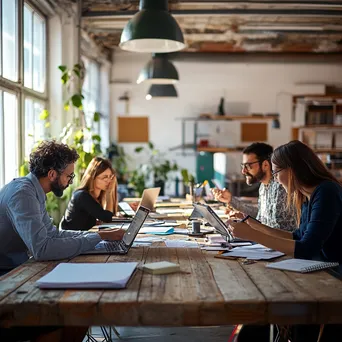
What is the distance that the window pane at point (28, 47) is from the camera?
5703mm

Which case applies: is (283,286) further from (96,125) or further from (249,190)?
(96,125)

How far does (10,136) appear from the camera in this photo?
5316 mm

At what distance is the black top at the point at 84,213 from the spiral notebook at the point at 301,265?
6.34ft

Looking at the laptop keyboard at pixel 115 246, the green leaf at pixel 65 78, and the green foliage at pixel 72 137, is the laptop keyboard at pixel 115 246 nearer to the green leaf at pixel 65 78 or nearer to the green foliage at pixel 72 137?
the green foliage at pixel 72 137

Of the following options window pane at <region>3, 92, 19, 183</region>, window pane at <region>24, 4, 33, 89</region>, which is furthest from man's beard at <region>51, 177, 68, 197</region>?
window pane at <region>24, 4, 33, 89</region>

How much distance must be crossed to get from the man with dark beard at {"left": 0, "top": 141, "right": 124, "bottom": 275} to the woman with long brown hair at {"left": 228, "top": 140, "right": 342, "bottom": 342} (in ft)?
2.63

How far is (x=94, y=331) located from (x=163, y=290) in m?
2.16

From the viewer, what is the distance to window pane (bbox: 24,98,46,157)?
5.73 metres

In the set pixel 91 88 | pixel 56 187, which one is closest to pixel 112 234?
pixel 56 187

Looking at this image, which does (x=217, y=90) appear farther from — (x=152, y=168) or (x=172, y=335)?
(x=172, y=335)

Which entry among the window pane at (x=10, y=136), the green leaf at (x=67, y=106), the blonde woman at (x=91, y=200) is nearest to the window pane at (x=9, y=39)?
the window pane at (x=10, y=136)

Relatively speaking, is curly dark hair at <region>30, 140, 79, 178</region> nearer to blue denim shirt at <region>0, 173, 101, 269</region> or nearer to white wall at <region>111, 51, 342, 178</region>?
blue denim shirt at <region>0, 173, 101, 269</region>

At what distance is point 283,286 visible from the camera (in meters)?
2.22

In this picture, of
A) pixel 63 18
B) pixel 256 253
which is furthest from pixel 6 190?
pixel 63 18
